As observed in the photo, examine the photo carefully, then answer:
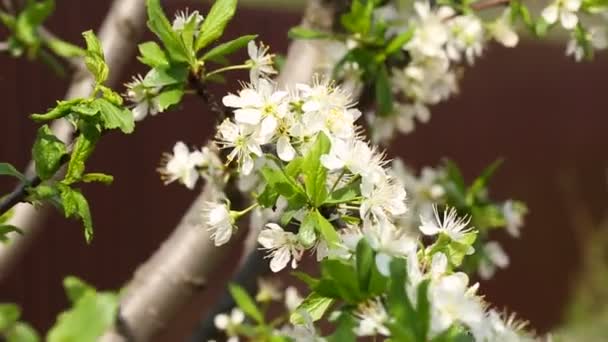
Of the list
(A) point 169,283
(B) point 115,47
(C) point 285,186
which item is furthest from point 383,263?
(B) point 115,47

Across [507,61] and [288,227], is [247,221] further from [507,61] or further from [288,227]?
[507,61]

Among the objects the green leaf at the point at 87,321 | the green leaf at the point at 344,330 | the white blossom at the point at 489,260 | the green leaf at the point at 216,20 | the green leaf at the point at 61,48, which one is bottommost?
the green leaf at the point at 87,321

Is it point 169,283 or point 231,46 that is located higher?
point 231,46

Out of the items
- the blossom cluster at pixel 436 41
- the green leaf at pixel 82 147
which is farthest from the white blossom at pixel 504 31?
the green leaf at pixel 82 147

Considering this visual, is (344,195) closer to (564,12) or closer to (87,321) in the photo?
(87,321)

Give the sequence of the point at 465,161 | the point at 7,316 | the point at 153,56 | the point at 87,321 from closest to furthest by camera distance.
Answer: the point at 87,321 < the point at 7,316 < the point at 153,56 < the point at 465,161

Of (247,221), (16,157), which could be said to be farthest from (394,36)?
(16,157)

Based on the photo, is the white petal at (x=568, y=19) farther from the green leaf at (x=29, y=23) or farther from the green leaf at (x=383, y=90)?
the green leaf at (x=29, y=23)

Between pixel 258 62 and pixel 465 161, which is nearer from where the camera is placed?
pixel 258 62
